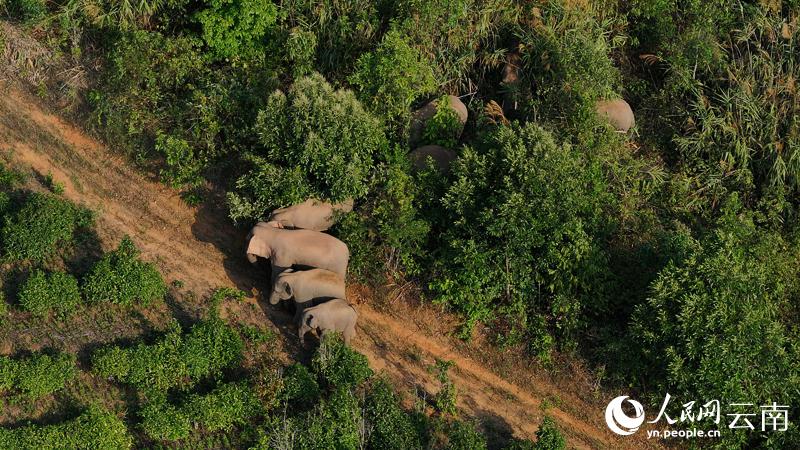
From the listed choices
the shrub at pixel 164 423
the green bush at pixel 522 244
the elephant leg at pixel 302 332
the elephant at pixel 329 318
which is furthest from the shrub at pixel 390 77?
the shrub at pixel 164 423

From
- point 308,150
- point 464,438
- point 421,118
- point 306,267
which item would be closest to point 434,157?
point 421,118

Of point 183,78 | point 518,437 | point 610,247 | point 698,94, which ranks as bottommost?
point 518,437

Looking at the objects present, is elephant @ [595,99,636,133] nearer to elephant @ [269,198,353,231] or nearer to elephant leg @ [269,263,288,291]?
elephant @ [269,198,353,231]

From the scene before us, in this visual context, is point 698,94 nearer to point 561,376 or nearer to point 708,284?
point 708,284

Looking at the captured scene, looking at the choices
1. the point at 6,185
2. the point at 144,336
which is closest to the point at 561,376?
the point at 144,336

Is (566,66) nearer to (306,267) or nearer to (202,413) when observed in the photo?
(306,267)

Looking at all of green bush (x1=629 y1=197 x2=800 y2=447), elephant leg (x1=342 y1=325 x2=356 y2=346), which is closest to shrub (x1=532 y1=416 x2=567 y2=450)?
green bush (x1=629 y1=197 x2=800 y2=447)
